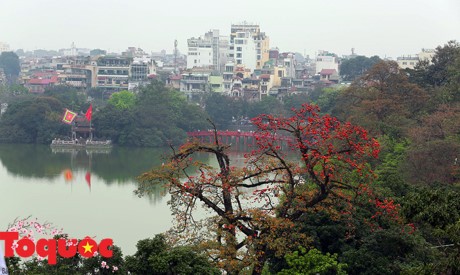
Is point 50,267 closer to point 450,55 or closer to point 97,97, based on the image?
point 450,55

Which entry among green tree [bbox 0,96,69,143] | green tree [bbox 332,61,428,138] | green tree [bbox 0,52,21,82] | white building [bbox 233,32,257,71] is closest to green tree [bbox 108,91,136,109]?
green tree [bbox 0,96,69,143]

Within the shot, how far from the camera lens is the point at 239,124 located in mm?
38156

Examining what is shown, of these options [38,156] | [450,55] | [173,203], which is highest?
[450,55]

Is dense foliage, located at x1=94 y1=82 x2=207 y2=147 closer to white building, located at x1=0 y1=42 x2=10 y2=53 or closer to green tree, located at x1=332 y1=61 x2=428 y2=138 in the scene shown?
green tree, located at x1=332 y1=61 x2=428 y2=138

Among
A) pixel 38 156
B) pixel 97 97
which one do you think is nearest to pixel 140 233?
pixel 38 156

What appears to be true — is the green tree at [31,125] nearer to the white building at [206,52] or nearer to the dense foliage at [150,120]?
the dense foliage at [150,120]

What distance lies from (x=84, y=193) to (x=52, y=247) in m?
13.3

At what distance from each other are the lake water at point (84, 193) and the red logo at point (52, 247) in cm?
630

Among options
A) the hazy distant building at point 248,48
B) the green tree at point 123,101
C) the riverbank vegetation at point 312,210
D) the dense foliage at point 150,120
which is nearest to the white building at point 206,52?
the hazy distant building at point 248,48

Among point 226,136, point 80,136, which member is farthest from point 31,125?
point 226,136

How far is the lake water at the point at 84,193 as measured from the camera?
15.7 metres

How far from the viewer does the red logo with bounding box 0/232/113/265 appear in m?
6.90

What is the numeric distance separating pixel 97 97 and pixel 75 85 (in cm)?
188

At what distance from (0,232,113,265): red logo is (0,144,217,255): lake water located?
630cm
